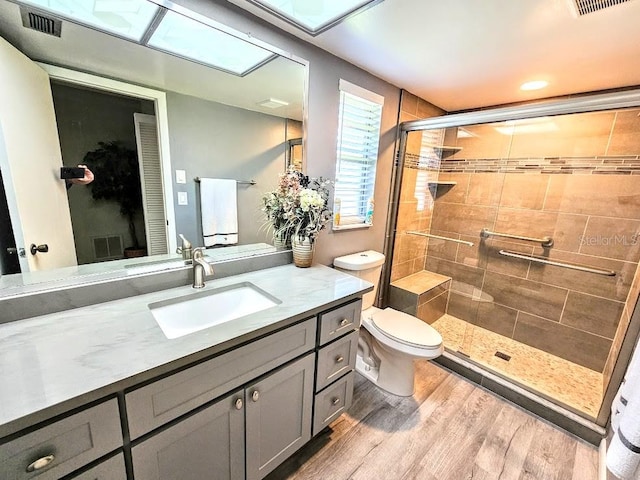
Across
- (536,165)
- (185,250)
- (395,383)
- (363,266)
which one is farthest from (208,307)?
(536,165)

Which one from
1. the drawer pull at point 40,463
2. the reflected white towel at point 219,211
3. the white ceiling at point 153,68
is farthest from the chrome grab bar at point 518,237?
the drawer pull at point 40,463

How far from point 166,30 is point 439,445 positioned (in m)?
2.43

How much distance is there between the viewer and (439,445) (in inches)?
57.5

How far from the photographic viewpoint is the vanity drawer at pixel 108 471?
68cm

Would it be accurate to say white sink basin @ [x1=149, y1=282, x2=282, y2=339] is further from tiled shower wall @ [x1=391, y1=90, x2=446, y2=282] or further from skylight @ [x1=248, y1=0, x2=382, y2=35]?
tiled shower wall @ [x1=391, y1=90, x2=446, y2=282]

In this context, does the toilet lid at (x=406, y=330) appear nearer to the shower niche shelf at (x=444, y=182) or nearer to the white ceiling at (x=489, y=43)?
the shower niche shelf at (x=444, y=182)

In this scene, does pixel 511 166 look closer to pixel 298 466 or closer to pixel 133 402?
pixel 298 466

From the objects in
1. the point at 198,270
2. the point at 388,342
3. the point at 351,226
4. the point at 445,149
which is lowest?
the point at 388,342

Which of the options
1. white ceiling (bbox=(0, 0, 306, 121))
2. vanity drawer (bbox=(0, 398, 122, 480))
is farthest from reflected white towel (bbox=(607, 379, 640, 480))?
white ceiling (bbox=(0, 0, 306, 121))

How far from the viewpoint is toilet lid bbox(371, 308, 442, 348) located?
166cm

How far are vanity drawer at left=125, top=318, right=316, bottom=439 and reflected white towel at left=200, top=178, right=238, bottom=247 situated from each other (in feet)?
2.28

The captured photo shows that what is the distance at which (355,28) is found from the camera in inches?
52.8

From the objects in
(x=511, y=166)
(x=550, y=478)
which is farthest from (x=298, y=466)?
(x=511, y=166)

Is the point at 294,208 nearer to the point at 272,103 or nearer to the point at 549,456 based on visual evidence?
the point at 272,103
